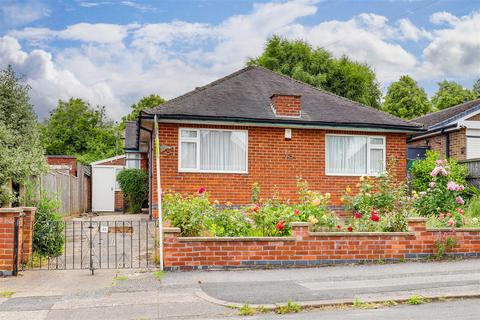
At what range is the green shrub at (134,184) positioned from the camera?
71.2 feet

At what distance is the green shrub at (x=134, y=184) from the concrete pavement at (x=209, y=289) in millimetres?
12189

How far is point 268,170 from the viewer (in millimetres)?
16094

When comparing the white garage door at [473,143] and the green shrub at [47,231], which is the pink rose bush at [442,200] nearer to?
the green shrub at [47,231]

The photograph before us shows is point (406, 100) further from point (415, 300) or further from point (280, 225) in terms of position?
point (415, 300)

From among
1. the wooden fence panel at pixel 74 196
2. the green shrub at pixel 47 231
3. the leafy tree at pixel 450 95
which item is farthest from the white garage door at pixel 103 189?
the leafy tree at pixel 450 95

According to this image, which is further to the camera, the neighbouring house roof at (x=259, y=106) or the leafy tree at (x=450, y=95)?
the leafy tree at (x=450, y=95)

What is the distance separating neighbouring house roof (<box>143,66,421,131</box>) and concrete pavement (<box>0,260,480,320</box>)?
6603mm

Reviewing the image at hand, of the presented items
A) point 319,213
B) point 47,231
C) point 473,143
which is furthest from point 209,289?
→ point 473,143

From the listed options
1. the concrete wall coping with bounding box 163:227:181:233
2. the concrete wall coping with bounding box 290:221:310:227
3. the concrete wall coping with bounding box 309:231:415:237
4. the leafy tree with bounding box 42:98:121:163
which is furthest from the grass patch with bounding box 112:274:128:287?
the leafy tree with bounding box 42:98:121:163

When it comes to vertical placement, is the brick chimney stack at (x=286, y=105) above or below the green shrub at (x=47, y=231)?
above

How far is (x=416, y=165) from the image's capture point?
1941 cm

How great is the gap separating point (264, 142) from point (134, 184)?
7.59 meters

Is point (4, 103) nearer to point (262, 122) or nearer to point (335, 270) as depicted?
point (262, 122)

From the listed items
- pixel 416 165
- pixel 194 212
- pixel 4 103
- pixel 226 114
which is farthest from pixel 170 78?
pixel 194 212
